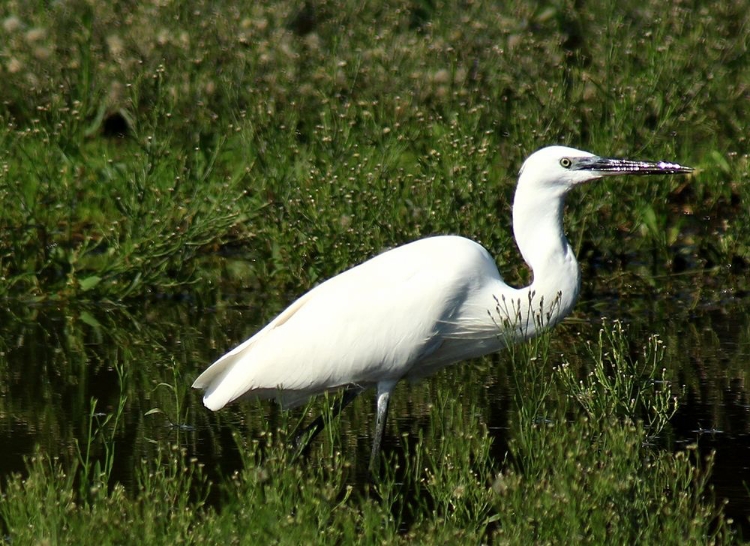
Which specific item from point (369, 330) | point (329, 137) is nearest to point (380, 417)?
point (369, 330)

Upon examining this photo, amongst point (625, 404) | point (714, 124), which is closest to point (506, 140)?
point (714, 124)

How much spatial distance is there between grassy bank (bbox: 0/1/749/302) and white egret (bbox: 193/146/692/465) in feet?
5.36

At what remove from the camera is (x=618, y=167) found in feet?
18.2

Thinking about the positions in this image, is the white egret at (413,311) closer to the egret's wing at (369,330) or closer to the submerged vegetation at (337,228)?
the egret's wing at (369,330)

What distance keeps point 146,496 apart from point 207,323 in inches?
152

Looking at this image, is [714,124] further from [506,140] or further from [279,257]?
[279,257]

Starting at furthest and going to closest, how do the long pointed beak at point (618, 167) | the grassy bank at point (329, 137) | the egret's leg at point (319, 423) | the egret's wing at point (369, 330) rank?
the grassy bank at point (329, 137)
the long pointed beak at point (618, 167)
the egret's wing at point (369, 330)
the egret's leg at point (319, 423)

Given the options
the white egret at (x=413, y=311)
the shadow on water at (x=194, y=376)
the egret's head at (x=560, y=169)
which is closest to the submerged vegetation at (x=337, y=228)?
the shadow on water at (x=194, y=376)

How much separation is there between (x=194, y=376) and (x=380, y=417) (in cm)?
154

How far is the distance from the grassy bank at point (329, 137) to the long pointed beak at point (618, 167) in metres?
1.60

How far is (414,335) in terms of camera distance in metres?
5.27

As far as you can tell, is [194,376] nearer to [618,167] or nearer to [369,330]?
[369,330]

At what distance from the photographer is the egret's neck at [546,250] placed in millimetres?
5383

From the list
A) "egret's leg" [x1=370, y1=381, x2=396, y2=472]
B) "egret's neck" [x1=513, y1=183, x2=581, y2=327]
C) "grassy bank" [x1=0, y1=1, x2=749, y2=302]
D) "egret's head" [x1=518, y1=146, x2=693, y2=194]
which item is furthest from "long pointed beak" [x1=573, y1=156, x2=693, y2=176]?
"grassy bank" [x1=0, y1=1, x2=749, y2=302]
